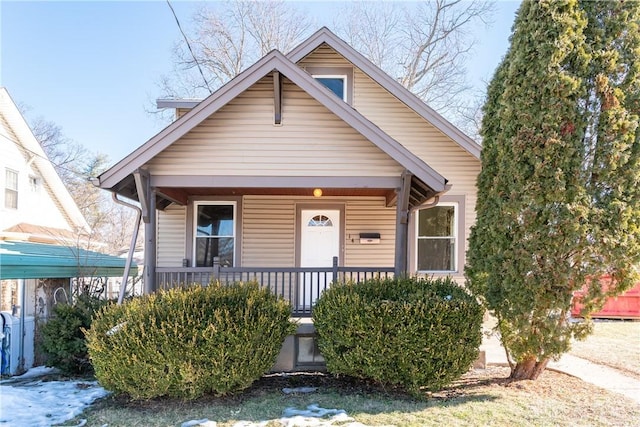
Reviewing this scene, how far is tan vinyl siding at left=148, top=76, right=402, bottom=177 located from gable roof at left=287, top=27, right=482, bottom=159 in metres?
2.84

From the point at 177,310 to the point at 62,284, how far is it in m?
5.23

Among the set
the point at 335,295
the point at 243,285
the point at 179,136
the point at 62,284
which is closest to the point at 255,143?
the point at 179,136

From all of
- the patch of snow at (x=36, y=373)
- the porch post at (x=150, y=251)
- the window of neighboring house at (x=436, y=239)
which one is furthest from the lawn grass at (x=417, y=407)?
the window of neighboring house at (x=436, y=239)

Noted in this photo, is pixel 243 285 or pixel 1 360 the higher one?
pixel 243 285

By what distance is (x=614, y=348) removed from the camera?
8.00 meters

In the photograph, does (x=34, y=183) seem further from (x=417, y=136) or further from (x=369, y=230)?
(x=417, y=136)

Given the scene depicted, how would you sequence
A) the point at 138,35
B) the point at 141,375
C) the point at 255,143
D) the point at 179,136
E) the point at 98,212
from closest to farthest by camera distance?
the point at 141,375 < the point at 179,136 < the point at 255,143 < the point at 138,35 < the point at 98,212

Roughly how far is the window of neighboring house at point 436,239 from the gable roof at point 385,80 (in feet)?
5.01

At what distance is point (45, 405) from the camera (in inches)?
197

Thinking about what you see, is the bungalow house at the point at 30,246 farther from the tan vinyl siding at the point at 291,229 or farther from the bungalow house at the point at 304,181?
the tan vinyl siding at the point at 291,229

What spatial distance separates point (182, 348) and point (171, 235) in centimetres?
461

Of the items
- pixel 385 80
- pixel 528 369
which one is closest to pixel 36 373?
pixel 528 369

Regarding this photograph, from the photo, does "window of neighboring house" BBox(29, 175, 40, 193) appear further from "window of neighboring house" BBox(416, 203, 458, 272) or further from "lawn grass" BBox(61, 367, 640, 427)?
"window of neighboring house" BBox(416, 203, 458, 272)

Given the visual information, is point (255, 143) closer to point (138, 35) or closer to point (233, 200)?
point (233, 200)
